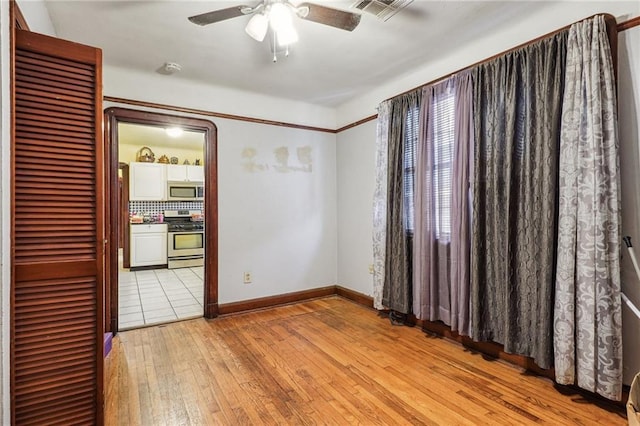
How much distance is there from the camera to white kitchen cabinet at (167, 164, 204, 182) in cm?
651

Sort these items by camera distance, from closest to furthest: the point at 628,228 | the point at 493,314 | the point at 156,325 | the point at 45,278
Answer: the point at 45,278 < the point at 628,228 < the point at 493,314 < the point at 156,325

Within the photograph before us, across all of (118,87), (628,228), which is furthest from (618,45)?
(118,87)

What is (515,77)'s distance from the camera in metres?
2.19

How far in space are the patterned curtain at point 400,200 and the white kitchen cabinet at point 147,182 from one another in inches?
199

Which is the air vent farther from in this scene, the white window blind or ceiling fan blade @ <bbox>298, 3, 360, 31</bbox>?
the white window blind

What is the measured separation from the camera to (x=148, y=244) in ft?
20.1

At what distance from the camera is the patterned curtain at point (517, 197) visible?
1.99 meters

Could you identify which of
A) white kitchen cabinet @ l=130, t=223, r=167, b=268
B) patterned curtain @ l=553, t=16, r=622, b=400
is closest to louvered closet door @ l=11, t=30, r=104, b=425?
patterned curtain @ l=553, t=16, r=622, b=400

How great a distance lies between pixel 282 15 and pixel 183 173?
554 cm

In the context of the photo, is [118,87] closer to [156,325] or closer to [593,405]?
[156,325]

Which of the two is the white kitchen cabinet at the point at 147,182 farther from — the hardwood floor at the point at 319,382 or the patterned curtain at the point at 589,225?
the patterned curtain at the point at 589,225

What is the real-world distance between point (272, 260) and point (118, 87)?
7.83 ft

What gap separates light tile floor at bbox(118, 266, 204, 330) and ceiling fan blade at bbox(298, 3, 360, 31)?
3.12m

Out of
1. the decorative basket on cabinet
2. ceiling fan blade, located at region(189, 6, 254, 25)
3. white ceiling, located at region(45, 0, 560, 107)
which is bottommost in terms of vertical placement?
ceiling fan blade, located at region(189, 6, 254, 25)
